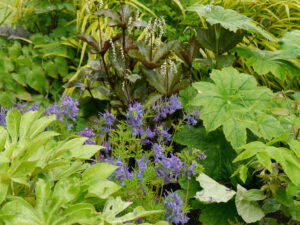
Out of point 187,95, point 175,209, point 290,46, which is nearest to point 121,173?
point 175,209

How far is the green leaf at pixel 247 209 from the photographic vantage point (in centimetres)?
177

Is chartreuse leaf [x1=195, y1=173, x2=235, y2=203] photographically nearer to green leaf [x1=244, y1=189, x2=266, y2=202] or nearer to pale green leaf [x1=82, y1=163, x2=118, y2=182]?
green leaf [x1=244, y1=189, x2=266, y2=202]

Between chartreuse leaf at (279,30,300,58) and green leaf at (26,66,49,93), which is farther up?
chartreuse leaf at (279,30,300,58)

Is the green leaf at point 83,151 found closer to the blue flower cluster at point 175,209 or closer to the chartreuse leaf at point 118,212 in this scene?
the chartreuse leaf at point 118,212

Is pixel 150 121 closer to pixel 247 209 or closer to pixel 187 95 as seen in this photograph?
pixel 187 95

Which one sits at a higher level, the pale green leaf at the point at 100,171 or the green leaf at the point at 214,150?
the pale green leaf at the point at 100,171

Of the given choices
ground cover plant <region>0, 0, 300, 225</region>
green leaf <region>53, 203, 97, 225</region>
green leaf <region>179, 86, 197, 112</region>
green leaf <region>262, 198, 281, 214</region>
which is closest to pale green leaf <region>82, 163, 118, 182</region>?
ground cover plant <region>0, 0, 300, 225</region>

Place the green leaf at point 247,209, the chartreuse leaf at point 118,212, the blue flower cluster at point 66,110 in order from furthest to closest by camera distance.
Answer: the blue flower cluster at point 66,110
the green leaf at point 247,209
the chartreuse leaf at point 118,212

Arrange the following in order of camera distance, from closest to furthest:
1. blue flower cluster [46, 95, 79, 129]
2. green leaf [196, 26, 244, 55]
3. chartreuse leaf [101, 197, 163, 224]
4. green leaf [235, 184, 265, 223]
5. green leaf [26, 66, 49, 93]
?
chartreuse leaf [101, 197, 163, 224]
green leaf [235, 184, 265, 223]
blue flower cluster [46, 95, 79, 129]
green leaf [196, 26, 244, 55]
green leaf [26, 66, 49, 93]

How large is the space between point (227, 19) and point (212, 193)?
113cm

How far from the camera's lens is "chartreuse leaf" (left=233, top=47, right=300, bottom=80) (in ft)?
7.59

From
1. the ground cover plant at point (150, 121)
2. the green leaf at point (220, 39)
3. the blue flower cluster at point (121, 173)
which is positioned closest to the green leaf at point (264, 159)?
the ground cover plant at point (150, 121)

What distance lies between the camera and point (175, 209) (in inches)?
56.9

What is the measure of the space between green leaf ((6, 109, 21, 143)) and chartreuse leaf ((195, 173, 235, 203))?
88 cm
